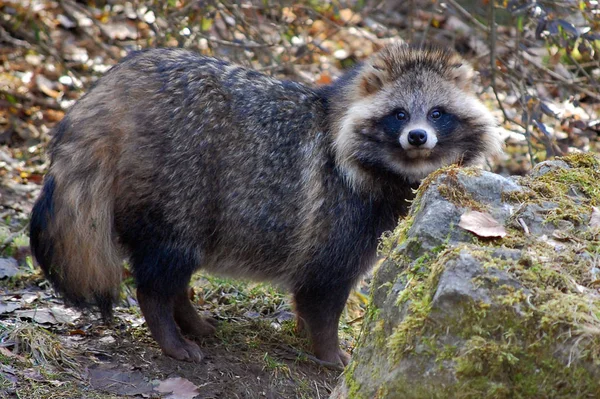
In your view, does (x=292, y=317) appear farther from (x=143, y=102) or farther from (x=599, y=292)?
(x=599, y=292)

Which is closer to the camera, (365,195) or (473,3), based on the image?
(365,195)

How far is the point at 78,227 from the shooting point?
196 inches

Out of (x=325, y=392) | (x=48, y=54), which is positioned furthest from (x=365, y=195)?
(x=48, y=54)

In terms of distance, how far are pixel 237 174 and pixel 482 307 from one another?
2.53 m

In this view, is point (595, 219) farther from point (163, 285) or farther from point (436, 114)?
point (163, 285)

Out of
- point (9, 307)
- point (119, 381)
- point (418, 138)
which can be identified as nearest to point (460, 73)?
point (418, 138)

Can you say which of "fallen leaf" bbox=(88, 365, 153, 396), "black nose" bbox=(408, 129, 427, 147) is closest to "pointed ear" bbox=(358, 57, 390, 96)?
"black nose" bbox=(408, 129, 427, 147)

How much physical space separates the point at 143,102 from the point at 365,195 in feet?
5.02

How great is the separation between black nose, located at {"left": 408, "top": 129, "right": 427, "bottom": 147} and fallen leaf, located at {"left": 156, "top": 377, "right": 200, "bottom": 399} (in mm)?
1960

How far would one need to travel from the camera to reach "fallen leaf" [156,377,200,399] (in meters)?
4.66

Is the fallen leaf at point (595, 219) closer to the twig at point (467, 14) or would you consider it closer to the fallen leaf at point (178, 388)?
the fallen leaf at point (178, 388)

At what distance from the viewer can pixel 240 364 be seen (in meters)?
5.24

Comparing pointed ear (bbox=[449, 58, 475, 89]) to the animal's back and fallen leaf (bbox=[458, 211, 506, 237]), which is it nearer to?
the animal's back

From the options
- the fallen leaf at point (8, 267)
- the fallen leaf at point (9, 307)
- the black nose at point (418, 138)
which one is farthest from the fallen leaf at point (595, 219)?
the fallen leaf at point (8, 267)
